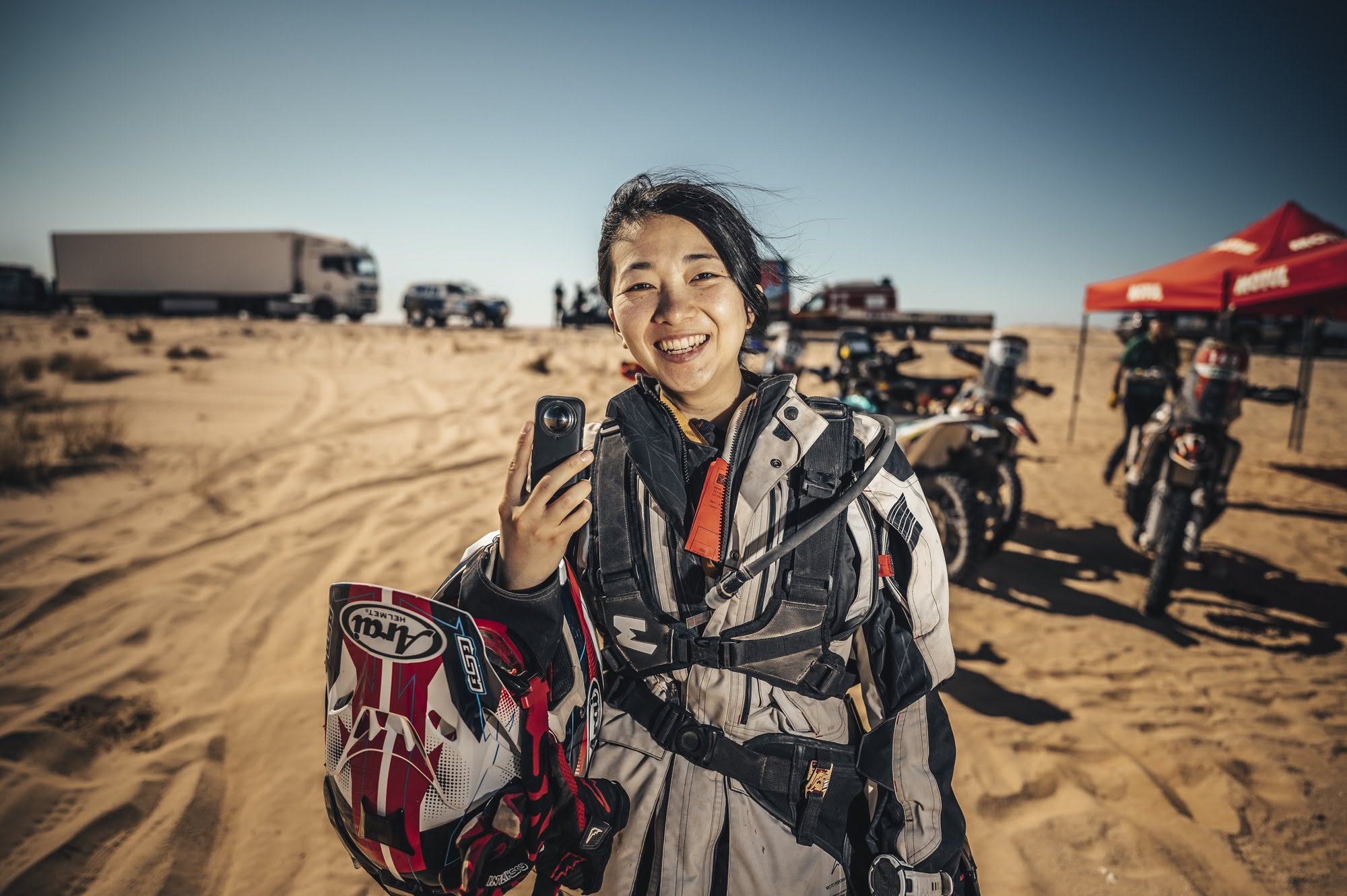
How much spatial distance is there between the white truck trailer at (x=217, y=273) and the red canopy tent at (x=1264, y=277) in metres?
26.6

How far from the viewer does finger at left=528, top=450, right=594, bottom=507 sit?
1051 millimetres

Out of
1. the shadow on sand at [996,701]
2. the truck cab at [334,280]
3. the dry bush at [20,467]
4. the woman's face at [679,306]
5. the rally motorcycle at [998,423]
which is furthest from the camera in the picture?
the truck cab at [334,280]

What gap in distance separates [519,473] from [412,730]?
1.48 ft

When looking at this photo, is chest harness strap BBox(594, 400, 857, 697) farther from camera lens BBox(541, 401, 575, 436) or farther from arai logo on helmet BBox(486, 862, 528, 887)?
arai logo on helmet BBox(486, 862, 528, 887)

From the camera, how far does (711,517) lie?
3.92ft

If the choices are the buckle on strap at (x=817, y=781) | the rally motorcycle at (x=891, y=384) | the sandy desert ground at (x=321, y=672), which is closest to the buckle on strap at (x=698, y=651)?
the buckle on strap at (x=817, y=781)

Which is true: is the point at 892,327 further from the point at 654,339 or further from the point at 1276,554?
the point at 654,339

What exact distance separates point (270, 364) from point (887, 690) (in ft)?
45.8

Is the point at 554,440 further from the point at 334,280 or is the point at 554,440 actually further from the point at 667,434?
the point at 334,280

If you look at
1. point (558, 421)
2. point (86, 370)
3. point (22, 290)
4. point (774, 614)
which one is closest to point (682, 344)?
point (558, 421)

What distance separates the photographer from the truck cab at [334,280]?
985 inches

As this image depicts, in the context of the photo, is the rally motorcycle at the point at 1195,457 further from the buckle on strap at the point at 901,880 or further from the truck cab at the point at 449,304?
the truck cab at the point at 449,304

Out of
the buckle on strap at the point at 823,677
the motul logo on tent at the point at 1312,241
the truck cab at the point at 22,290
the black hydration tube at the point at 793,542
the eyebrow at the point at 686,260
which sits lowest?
the buckle on strap at the point at 823,677

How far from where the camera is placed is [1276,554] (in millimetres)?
5309
